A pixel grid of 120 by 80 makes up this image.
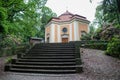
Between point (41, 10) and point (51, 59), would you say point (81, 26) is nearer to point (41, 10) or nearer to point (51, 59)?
point (41, 10)

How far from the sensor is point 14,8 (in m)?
16.4

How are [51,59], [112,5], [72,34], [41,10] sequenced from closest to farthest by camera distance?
[112,5] < [51,59] < [41,10] < [72,34]

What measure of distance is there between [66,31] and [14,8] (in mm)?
22315

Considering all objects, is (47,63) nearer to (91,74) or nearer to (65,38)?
(91,74)

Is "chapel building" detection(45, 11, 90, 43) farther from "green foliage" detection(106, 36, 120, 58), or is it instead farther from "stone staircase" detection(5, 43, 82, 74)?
"stone staircase" detection(5, 43, 82, 74)

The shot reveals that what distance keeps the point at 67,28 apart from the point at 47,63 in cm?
2602

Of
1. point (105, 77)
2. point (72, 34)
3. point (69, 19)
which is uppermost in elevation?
point (69, 19)

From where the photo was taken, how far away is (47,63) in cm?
1250

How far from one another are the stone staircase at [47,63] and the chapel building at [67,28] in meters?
21.2

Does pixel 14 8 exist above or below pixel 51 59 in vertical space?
above

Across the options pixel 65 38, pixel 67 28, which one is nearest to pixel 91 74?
pixel 67 28

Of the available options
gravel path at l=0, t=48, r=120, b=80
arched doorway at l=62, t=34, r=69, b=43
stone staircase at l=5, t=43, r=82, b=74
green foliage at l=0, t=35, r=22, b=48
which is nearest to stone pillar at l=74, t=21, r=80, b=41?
arched doorway at l=62, t=34, r=69, b=43

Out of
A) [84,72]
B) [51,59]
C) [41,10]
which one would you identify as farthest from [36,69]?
[41,10]

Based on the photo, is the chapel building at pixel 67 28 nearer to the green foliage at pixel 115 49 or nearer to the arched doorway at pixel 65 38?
the arched doorway at pixel 65 38
